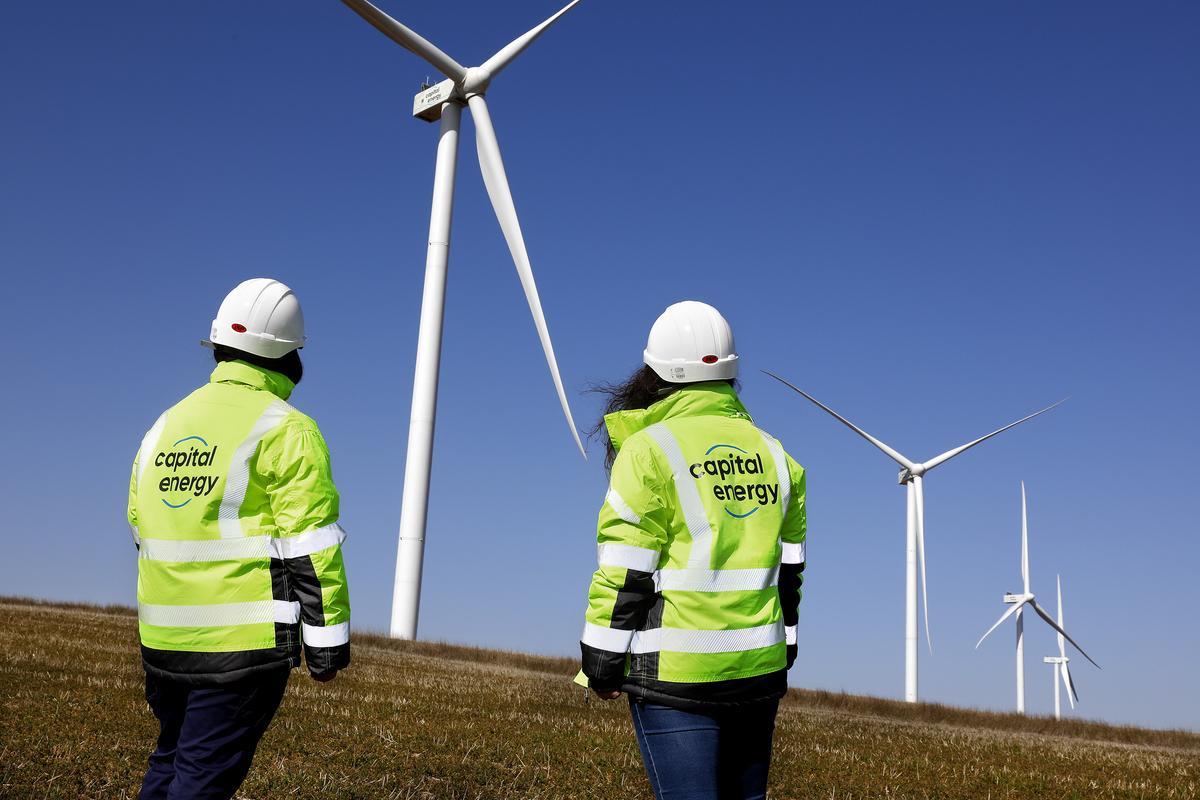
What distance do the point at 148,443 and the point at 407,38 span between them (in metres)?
28.3

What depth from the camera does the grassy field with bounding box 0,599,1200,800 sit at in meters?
9.37

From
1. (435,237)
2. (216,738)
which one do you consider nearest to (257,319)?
(216,738)

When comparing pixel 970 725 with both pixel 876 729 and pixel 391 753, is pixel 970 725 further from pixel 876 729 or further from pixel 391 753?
pixel 391 753

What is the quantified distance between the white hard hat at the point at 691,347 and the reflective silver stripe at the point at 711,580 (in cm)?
103

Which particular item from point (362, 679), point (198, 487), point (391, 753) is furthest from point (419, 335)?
point (198, 487)

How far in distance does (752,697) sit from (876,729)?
49.0 ft

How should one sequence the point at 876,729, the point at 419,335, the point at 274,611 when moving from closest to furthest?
the point at 274,611, the point at 876,729, the point at 419,335

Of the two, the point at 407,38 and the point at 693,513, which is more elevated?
the point at 407,38

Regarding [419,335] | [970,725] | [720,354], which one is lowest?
[970,725]

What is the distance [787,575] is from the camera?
574cm

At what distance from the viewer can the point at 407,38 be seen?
1262 inches

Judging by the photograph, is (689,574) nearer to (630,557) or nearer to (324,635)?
(630,557)

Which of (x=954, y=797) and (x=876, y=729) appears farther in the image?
(x=876, y=729)

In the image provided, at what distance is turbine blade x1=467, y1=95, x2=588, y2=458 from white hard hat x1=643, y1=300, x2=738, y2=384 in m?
20.0
